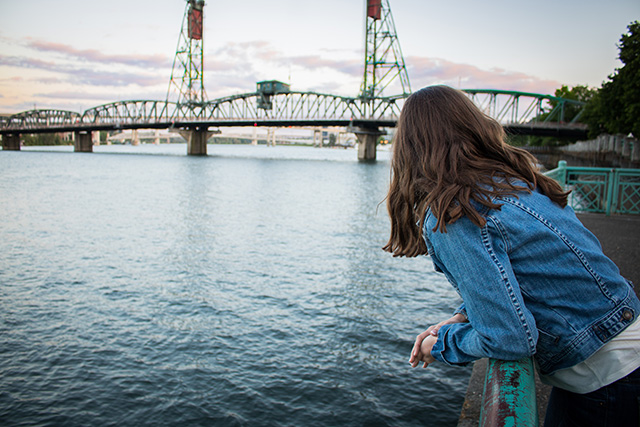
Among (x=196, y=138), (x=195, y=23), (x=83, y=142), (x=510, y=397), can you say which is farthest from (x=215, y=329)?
(x=195, y=23)

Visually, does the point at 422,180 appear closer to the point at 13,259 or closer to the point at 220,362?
the point at 220,362

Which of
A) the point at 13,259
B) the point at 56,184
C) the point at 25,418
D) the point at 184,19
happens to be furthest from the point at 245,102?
the point at 25,418

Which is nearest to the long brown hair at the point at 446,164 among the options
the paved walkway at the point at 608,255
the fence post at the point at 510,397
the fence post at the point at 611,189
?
the fence post at the point at 510,397

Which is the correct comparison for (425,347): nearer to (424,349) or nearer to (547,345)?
(424,349)

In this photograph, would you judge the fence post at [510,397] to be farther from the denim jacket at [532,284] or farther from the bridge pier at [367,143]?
the bridge pier at [367,143]

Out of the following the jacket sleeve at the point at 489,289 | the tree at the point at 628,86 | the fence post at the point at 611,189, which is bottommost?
the fence post at the point at 611,189

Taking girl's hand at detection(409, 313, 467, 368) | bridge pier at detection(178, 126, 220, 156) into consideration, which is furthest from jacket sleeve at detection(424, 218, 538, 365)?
bridge pier at detection(178, 126, 220, 156)

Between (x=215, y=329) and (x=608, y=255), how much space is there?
6732 mm

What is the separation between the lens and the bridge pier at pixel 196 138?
99688mm

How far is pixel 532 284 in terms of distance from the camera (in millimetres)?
1614

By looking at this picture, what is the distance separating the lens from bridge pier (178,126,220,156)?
99.7m

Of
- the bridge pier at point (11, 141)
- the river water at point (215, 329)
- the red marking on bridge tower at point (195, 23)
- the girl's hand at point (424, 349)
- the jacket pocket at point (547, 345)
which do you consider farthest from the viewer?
the bridge pier at point (11, 141)

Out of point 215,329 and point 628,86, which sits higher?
point 628,86

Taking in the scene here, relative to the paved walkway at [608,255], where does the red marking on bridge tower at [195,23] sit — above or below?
above
